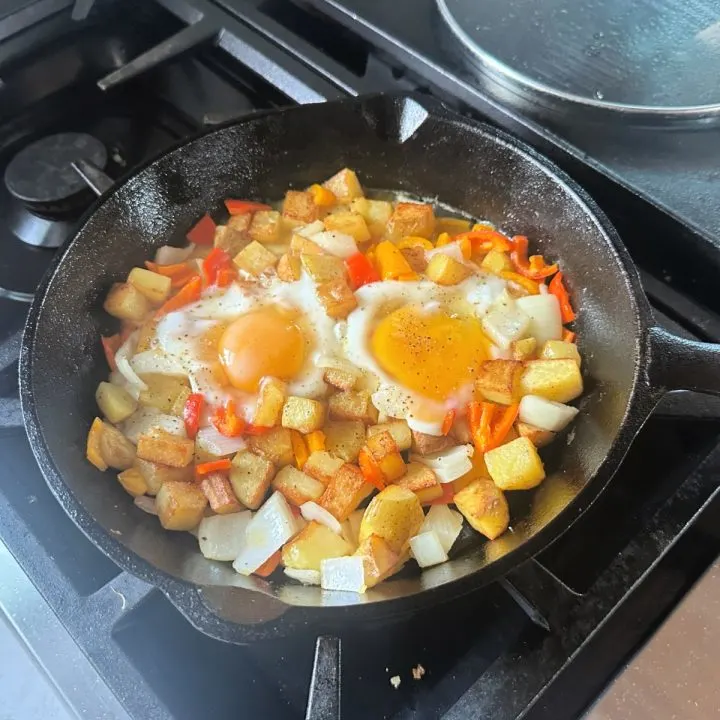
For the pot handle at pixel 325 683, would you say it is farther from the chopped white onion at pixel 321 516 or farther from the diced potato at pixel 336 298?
the diced potato at pixel 336 298

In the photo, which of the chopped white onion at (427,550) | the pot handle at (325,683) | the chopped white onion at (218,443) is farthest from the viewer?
the chopped white onion at (218,443)

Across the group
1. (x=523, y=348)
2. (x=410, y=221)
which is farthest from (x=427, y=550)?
(x=410, y=221)

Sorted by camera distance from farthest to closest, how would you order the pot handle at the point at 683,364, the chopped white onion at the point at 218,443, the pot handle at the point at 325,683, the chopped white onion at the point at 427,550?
the chopped white onion at the point at 218,443, the chopped white onion at the point at 427,550, the pot handle at the point at 683,364, the pot handle at the point at 325,683

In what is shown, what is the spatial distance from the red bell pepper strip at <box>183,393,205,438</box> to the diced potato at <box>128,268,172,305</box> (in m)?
0.23

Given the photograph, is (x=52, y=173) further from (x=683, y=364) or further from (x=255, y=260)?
(x=683, y=364)

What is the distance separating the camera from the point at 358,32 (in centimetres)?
156

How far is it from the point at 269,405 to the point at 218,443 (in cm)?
11

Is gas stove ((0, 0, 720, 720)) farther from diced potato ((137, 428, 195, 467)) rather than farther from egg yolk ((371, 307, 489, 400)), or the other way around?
egg yolk ((371, 307, 489, 400))

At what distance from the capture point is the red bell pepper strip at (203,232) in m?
1.48

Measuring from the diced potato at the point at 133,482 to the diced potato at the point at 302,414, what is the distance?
0.24 m

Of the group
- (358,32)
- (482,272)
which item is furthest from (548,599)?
(358,32)

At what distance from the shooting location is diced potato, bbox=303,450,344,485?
1.17 m

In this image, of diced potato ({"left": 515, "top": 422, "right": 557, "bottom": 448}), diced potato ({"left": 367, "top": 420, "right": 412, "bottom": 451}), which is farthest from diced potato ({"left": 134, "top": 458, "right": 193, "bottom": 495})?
diced potato ({"left": 515, "top": 422, "right": 557, "bottom": 448})

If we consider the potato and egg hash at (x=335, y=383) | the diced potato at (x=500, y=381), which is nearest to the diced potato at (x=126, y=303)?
the potato and egg hash at (x=335, y=383)
